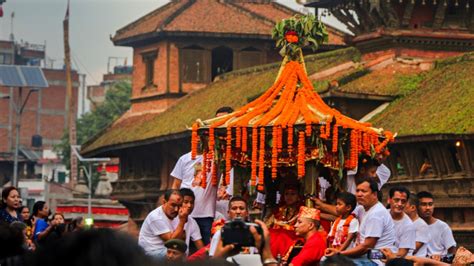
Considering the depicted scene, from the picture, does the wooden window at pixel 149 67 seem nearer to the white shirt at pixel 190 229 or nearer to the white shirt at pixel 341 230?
the white shirt at pixel 190 229

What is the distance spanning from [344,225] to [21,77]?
4780 centimetres

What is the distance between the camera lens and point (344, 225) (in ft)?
47.0

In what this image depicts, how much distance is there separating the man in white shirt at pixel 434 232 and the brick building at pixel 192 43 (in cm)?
3543

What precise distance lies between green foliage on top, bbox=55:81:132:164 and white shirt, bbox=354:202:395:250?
67.1 m

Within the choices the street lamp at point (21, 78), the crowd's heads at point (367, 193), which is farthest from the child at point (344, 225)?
the street lamp at point (21, 78)

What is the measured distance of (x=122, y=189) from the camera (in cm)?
5134

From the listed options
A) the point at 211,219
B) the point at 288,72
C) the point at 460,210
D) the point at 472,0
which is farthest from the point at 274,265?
the point at 472,0

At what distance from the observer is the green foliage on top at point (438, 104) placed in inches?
1264

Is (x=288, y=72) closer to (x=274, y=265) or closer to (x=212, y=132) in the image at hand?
(x=212, y=132)

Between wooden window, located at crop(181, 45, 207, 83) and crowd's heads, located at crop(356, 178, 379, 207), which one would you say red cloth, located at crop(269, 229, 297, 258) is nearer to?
crowd's heads, located at crop(356, 178, 379, 207)

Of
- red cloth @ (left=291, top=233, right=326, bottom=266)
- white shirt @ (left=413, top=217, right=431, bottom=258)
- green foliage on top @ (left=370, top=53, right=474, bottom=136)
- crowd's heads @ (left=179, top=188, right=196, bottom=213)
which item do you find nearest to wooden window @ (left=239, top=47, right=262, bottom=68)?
green foliage on top @ (left=370, top=53, right=474, bottom=136)

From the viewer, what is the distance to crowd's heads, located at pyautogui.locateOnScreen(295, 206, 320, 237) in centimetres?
1341

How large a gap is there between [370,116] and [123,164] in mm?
17616

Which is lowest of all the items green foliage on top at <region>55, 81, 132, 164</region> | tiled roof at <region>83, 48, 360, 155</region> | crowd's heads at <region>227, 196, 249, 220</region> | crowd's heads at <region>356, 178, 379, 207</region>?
crowd's heads at <region>227, 196, 249, 220</region>
